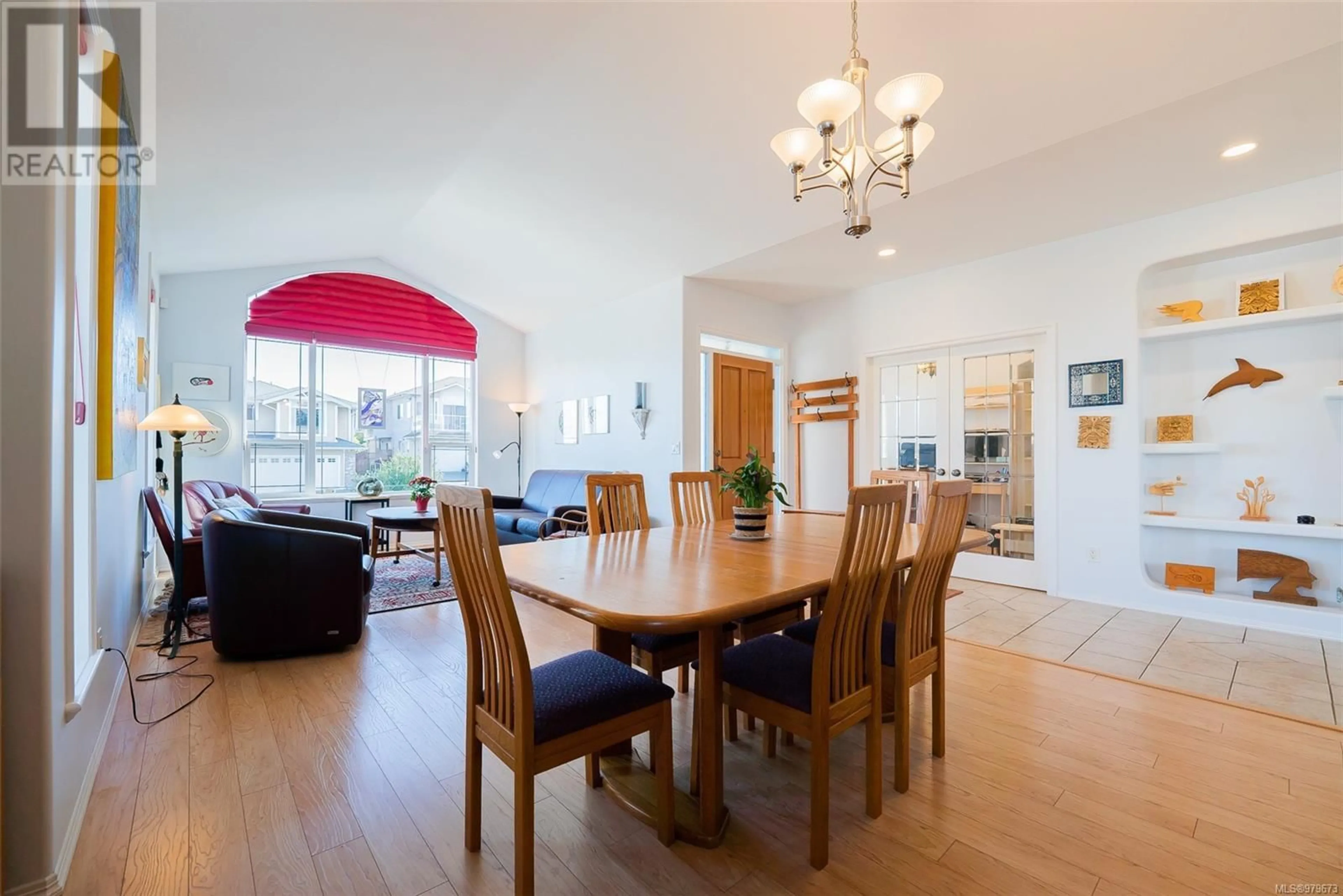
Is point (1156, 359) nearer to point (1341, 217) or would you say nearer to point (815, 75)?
point (1341, 217)

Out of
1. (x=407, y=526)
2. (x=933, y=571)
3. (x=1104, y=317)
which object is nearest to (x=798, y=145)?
(x=933, y=571)

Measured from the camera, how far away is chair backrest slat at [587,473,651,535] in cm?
263

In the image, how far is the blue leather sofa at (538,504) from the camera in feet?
16.8

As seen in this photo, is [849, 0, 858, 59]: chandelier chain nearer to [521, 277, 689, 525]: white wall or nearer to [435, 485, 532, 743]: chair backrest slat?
[435, 485, 532, 743]: chair backrest slat

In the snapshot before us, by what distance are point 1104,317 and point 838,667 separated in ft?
12.5

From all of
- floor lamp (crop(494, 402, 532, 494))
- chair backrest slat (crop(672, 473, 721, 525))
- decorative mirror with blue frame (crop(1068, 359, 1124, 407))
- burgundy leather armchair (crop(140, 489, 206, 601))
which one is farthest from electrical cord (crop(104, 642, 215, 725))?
decorative mirror with blue frame (crop(1068, 359, 1124, 407))

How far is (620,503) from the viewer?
270cm

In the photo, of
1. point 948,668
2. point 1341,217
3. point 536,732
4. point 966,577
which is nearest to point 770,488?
point 536,732

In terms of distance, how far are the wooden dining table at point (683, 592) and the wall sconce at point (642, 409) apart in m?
3.10

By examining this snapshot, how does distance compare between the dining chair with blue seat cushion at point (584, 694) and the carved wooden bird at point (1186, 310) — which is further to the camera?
the carved wooden bird at point (1186, 310)

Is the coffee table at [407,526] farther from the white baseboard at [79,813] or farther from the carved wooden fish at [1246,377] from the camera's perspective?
the carved wooden fish at [1246,377]

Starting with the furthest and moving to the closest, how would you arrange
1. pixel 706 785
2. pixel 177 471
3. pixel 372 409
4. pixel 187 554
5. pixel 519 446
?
pixel 519 446, pixel 372 409, pixel 187 554, pixel 177 471, pixel 706 785

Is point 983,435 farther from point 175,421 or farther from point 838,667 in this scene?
point 175,421

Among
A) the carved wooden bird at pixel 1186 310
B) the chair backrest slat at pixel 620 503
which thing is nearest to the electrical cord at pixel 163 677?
the chair backrest slat at pixel 620 503
